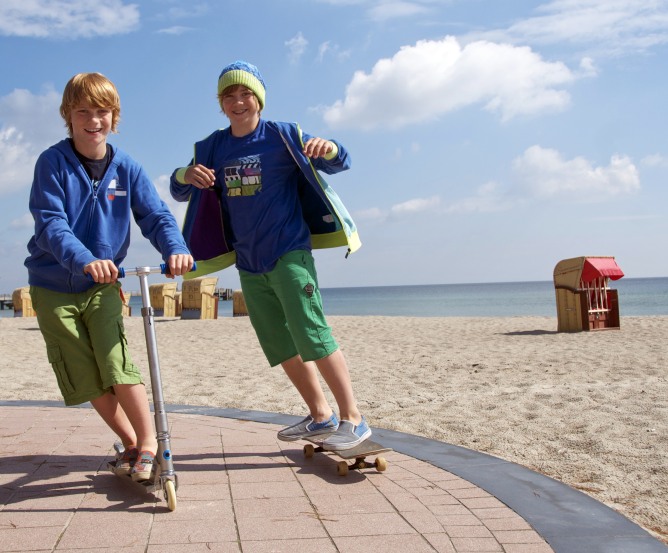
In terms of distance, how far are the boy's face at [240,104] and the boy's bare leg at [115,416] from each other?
1.53 metres

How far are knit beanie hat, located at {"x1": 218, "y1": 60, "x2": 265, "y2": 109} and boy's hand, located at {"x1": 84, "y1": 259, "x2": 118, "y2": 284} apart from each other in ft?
4.09

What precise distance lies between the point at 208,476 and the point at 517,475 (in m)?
1.45

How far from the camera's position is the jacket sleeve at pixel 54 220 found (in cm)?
286

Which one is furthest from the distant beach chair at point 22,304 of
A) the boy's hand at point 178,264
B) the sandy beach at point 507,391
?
the boy's hand at point 178,264

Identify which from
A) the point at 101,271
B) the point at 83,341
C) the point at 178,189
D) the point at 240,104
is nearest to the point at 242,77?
the point at 240,104

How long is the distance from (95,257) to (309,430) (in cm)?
143

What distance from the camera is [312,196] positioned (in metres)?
3.79

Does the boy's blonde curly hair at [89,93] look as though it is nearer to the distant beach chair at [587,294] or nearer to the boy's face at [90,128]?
the boy's face at [90,128]

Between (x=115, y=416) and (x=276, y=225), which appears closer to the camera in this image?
(x=115, y=416)

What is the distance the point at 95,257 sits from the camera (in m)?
3.03

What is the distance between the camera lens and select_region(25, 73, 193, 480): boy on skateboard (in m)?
3.06

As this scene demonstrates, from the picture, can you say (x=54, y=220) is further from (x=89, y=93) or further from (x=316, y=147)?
(x=316, y=147)

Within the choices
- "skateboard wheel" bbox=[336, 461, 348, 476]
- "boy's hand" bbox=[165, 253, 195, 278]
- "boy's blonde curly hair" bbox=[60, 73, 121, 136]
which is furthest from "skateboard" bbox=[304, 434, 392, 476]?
"boy's blonde curly hair" bbox=[60, 73, 121, 136]

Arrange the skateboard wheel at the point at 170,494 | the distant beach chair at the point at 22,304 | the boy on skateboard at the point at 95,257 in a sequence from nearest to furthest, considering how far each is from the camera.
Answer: the skateboard wheel at the point at 170,494
the boy on skateboard at the point at 95,257
the distant beach chair at the point at 22,304
